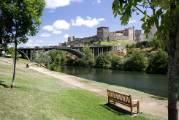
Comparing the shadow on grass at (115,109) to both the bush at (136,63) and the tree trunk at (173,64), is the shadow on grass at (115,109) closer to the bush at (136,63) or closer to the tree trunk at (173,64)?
the tree trunk at (173,64)

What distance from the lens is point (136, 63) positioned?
10475cm

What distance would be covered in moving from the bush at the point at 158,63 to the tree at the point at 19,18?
6950 cm

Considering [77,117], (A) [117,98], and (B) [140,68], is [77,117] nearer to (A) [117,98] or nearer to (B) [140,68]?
(A) [117,98]

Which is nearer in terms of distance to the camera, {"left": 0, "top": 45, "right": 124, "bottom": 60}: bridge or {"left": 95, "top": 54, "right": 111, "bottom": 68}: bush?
{"left": 95, "top": 54, "right": 111, "bottom": 68}: bush

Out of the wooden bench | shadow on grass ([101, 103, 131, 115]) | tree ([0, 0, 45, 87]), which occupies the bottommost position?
shadow on grass ([101, 103, 131, 115])

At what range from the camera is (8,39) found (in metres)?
23.0

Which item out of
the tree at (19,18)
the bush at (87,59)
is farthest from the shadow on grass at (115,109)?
the bush at (87,59)

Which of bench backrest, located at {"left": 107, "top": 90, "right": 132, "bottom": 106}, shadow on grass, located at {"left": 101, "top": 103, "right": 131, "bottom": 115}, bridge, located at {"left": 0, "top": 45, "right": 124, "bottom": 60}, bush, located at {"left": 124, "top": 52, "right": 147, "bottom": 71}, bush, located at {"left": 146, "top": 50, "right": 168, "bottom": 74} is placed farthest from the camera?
bridge, located at {"left": 0, "top": 45, "right": 124, "bottom": 60}

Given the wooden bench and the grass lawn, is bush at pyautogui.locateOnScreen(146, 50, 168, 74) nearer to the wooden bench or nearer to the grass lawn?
the wooden bench

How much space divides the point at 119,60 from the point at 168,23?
111m

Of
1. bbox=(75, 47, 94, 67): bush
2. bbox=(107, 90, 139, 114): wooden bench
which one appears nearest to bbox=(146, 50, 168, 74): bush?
bbox=(75, 47, 94, 67): bush

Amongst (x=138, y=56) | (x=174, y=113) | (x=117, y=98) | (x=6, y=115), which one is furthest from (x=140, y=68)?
(x=174, y=113)

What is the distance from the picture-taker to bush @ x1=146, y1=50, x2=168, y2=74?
89.7 metres

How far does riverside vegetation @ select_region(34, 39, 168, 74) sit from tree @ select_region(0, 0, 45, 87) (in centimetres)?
4941
